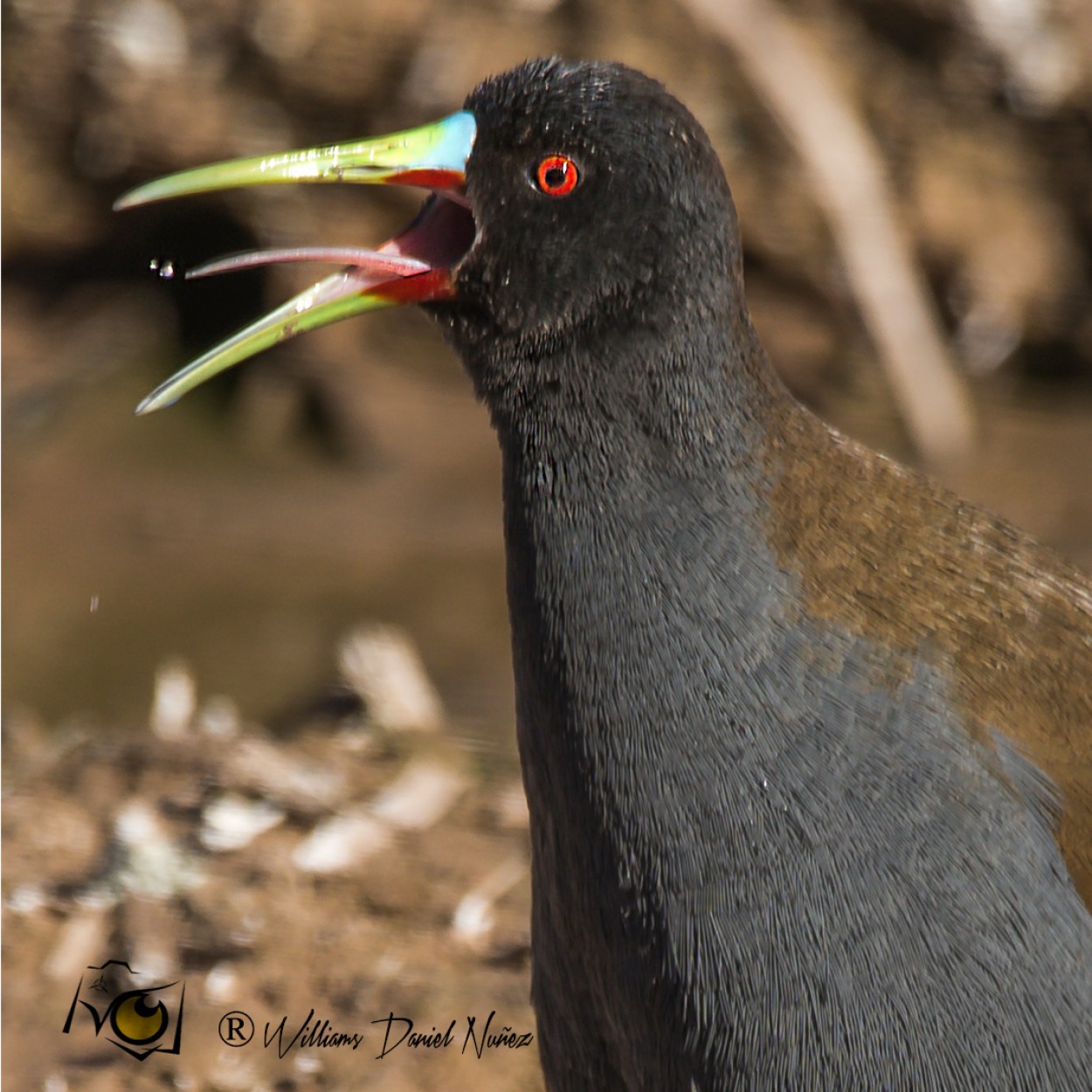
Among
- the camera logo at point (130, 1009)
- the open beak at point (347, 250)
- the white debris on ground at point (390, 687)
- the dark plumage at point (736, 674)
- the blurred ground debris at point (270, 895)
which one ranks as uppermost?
the open beak at point (347, 250)

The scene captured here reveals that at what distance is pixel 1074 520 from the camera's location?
21.3 ft

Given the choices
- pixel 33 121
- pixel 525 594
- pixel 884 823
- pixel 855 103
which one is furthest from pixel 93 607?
pixel 884 823

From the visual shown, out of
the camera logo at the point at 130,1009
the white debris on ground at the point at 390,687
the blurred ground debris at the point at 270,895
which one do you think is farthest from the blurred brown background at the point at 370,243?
the camera logo at the point at 130,1009

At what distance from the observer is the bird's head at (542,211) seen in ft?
7.94

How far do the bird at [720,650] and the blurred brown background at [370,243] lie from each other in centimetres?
385

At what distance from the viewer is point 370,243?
7367 mm

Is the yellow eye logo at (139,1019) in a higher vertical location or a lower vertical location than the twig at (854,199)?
lower

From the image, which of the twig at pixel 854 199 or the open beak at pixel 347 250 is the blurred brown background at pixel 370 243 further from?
the open beak at pixel 347 250

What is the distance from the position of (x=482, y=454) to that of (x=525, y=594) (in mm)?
4678

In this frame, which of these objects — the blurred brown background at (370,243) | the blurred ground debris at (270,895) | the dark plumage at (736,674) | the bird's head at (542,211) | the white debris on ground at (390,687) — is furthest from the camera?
the blurred brown background at (370,243)

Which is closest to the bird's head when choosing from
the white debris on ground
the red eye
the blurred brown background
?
the red eye

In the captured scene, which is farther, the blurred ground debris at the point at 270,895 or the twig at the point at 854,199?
the twig at the point at 854,199

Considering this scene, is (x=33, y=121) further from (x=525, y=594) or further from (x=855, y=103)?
(x=525, y=594)

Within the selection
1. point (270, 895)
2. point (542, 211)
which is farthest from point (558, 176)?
point (270, 895)
